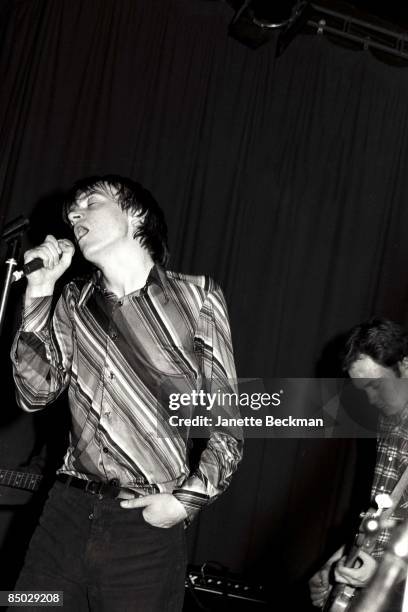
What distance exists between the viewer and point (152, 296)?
169 cm

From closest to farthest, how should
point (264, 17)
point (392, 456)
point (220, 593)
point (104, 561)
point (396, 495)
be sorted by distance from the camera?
point (104, 561) < point (396, 495) < point (392, 456) < point (220, 593) < point (264, 17)

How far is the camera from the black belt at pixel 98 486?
1.43m

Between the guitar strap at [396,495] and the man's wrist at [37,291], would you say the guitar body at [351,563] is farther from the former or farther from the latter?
the man's wrist at [37,291]

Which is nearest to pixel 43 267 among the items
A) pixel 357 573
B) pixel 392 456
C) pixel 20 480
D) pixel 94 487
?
pixel 94 487

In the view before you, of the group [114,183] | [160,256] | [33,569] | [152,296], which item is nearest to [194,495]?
[33,569]

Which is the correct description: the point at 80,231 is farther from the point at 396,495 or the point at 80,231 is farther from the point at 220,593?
the point at 220,593

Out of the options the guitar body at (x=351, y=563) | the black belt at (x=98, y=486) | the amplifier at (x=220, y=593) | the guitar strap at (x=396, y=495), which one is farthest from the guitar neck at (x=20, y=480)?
the guitar strap at (x=396, y=495)

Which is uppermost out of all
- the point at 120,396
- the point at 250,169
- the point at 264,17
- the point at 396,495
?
the point at 264,17

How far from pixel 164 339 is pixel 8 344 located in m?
1.74

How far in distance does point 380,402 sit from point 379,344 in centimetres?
25

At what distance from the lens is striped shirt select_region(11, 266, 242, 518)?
1.48 meters

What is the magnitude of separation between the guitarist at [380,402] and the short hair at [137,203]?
1.29 m

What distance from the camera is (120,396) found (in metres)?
1.53

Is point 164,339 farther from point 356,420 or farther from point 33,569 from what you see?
point 356,420
